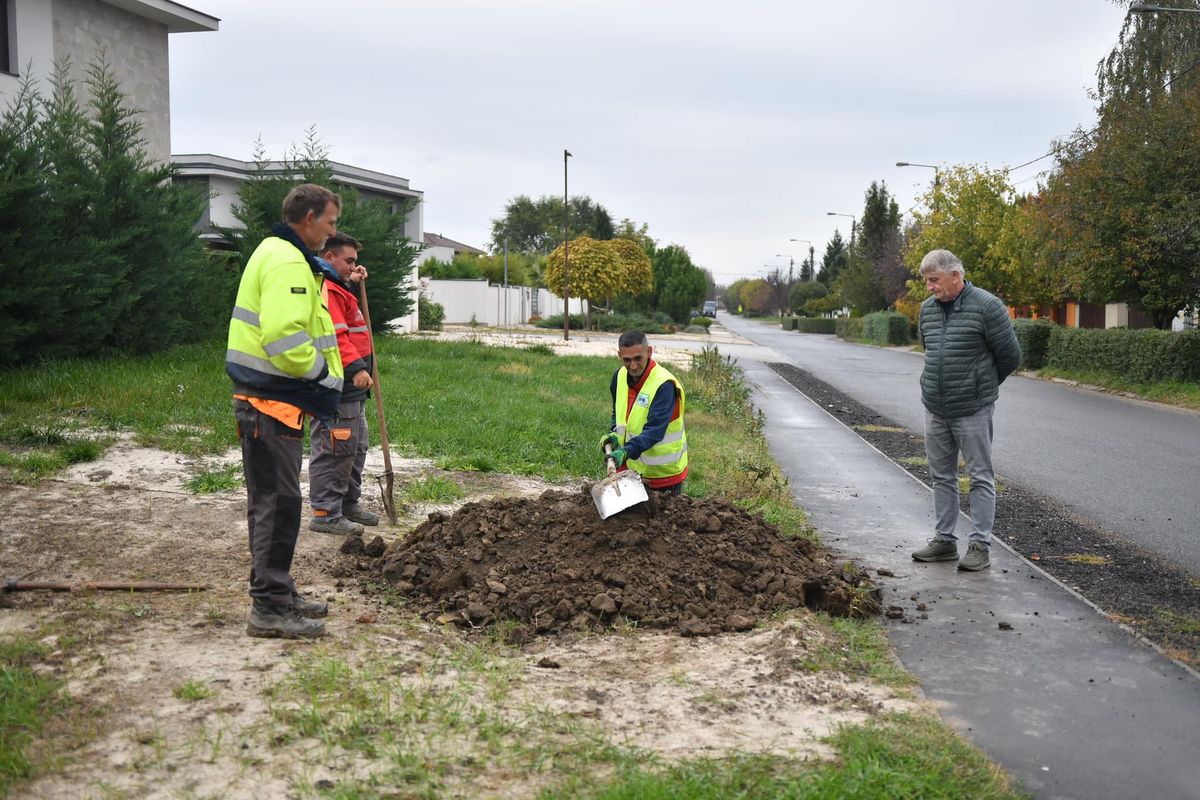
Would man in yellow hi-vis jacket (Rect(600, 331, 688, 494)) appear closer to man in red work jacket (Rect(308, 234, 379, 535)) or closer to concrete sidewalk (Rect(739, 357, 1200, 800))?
concrete sidewalk (Rect(739, 357, 1200, 800))

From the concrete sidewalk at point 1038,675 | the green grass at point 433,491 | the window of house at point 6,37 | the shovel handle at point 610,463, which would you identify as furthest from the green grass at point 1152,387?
the window of house at point 6,37

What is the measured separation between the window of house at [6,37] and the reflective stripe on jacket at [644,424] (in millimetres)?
18546

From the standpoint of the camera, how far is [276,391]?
192 inches

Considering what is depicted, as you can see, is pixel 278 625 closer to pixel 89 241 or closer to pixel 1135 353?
pixel 89 241

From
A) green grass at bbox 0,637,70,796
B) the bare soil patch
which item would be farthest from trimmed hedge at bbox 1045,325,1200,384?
green grass at bbox 0,637,70,796

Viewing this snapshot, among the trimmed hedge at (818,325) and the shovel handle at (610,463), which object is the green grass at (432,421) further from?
the trimmed hedge at (818,325)

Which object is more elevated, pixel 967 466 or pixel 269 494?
pixel 269 494

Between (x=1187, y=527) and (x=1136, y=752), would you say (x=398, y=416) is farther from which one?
(x=1136, y=752)

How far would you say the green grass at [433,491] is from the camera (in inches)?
324

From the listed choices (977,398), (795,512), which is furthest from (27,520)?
(977,398)

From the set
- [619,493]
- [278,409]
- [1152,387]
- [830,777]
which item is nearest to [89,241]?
[278,409]

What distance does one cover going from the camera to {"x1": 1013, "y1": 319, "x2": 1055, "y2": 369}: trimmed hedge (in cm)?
2947

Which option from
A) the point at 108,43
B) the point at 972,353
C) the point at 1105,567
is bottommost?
the point at 1105,567

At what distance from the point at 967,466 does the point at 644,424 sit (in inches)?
87.2
